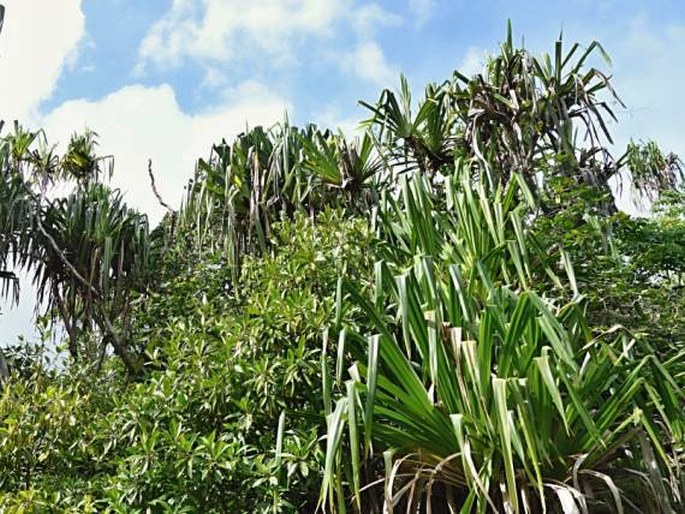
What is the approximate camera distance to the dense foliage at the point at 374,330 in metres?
2.71

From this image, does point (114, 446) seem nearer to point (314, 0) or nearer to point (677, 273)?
point (314, 0)

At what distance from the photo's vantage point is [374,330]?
352 centimetres

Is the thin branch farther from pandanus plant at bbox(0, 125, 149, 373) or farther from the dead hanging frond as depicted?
the dead hanging frond

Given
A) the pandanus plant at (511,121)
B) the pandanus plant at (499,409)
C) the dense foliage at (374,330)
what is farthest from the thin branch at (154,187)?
the pandanus plant at (499,409)

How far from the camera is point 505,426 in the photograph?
2.42m

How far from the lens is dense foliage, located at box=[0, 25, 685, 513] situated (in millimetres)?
2713

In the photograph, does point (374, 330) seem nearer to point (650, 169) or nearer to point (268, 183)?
point (268, 183)

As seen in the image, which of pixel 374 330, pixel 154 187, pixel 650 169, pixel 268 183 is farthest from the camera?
pixel 650 169

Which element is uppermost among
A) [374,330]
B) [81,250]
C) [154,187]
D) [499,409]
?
[154,187]

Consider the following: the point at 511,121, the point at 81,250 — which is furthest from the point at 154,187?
the point at 511,121

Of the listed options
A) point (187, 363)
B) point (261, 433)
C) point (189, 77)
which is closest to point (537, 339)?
point (261, 433)

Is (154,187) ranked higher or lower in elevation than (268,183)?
higher

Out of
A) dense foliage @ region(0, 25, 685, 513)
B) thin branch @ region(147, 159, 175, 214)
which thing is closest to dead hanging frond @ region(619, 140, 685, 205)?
dense foliage @ region(0, 25, 685, 513)

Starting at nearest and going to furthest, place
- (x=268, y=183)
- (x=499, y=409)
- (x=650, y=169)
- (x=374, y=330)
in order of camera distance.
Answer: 1. (x=499, y=409)
2. (x=374, y=330)
3. (x=268, y=183)
4. (x=650, y=169)
